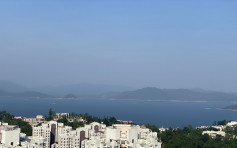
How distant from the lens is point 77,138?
14.0 metres

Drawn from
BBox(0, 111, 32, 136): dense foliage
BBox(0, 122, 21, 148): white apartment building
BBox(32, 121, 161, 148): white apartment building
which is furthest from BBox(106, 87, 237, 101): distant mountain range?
BBox(0, 122, 21, 148): white apartment building

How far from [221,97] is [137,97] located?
2071 cm

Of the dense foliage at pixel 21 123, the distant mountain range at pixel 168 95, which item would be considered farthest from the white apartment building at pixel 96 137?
the distant mountain range at pixel 168 95

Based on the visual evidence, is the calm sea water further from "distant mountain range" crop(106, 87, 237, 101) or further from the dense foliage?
"distant mountain range" crop(106, 87, 237, 101)

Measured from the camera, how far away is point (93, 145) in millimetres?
11953

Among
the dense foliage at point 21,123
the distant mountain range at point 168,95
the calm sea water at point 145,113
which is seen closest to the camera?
the dense foliage at point 21,123

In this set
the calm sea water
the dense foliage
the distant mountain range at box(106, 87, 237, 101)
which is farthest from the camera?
the distant mountain range at box(106, 87, 237, 101)

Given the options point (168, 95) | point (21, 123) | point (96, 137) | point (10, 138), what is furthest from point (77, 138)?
point (168, 95)

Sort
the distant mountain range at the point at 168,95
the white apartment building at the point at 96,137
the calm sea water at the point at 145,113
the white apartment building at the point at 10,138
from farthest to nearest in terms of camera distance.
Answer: the distant mountain range at the point at 168,95
the calm sea water at the point at 145,113
the white apartment building at the point at 96,137
the white apartment building at the point at 10,138

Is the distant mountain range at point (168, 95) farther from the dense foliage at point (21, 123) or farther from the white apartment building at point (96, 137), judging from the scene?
the white apartment building at point (96, 137)

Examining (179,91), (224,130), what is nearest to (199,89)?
(179,91)

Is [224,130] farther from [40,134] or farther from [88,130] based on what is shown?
[40,134]

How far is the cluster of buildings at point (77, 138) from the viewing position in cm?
1143

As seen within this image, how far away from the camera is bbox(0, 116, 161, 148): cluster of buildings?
11.4 meters
